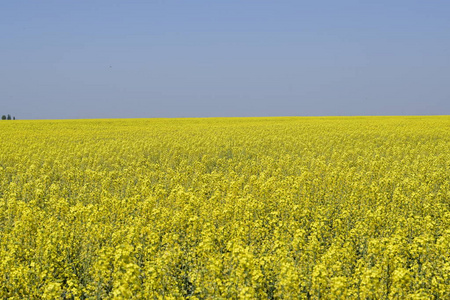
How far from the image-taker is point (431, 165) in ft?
68.3

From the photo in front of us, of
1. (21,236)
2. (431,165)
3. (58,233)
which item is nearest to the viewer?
(58,233)

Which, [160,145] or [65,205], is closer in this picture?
[65,205]

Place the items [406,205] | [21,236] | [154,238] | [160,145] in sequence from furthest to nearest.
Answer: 1. [160,145]
2. [406,205]
3. [21,236]
4. [154,238]

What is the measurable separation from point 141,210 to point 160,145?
18160 mm

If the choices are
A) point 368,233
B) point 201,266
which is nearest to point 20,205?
point 201,266

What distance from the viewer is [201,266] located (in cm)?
796

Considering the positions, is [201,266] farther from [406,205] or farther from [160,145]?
[160,145]

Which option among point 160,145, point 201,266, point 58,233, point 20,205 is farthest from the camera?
point 160,145

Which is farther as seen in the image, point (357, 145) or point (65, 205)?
point (357, 145)

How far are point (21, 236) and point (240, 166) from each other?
1307 cm

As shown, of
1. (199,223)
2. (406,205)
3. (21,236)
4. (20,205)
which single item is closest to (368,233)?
(406,205)

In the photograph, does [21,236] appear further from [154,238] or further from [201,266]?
[201,266]

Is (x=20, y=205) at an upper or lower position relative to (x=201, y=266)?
upper

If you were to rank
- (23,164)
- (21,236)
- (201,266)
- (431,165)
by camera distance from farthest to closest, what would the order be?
1. (23,164)
2. (431,165)
3. (21,236)
4. (201,266)
